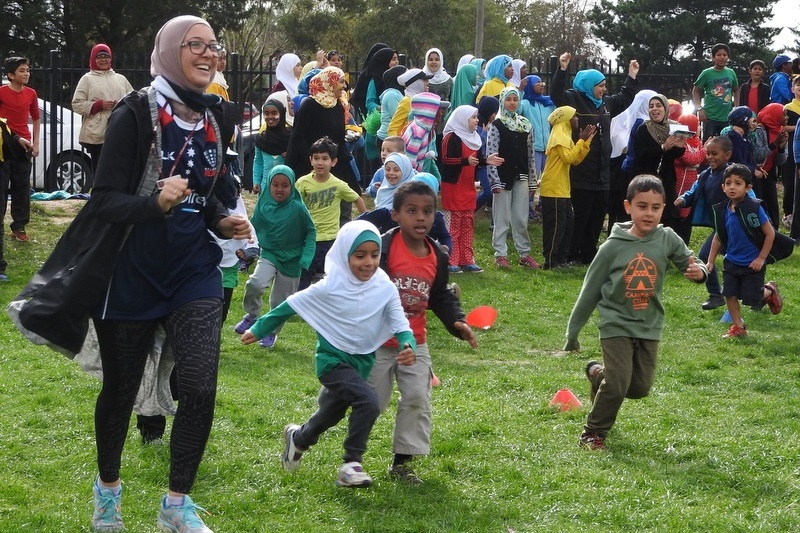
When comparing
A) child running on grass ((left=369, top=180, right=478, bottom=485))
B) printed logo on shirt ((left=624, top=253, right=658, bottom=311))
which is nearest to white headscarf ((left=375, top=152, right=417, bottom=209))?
printed logo on shirt ((left=624, top=253, right=658, bottom=311))

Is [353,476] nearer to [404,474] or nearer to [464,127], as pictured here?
[404,474]

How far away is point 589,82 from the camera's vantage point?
13.7 m

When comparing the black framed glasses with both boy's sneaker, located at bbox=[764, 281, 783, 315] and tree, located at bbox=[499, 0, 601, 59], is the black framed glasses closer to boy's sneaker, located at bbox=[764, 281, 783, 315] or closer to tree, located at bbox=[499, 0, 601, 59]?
boy's sneaker, located at bbox=[764, 281, 783, 315]

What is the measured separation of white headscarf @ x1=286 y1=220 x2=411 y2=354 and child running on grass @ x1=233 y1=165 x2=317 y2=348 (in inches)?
154

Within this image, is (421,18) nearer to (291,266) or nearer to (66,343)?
(291,266)

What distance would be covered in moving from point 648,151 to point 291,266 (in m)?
5.49

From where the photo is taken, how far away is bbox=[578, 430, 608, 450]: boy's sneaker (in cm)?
664

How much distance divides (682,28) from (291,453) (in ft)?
129

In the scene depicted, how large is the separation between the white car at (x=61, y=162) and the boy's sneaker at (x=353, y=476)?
1159 cm

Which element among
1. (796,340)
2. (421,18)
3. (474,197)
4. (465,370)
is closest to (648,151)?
(474,197)

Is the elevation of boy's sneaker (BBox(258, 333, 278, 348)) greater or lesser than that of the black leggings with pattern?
lesser

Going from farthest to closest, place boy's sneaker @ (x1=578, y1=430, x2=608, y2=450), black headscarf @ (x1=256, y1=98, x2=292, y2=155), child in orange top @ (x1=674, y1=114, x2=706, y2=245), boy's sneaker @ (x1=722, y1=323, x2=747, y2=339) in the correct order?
child in orange top @ (x1=674, y1=114, x2=706, y2=245)
black headscarf @ (x1=256, y1=98, x2=292, y2=155)
boy's sneaker @ (x1=722, y1=323, x2=747, y2=339)
boy's sneaker @ (x1=578, y1=430, x2=608, y2=450)

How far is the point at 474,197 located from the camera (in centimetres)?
1352

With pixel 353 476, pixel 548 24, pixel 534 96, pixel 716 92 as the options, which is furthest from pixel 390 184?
pixel 548 24
